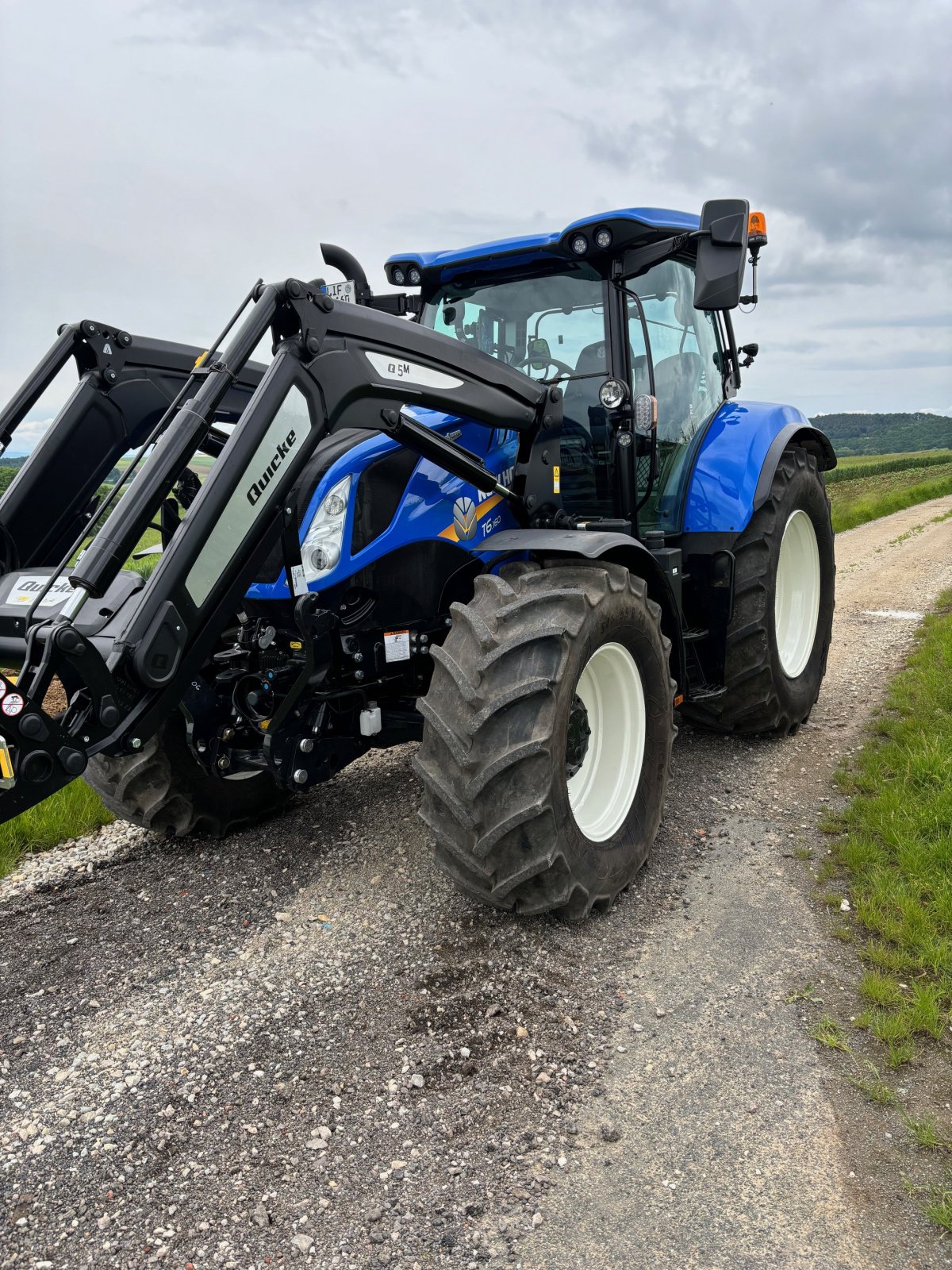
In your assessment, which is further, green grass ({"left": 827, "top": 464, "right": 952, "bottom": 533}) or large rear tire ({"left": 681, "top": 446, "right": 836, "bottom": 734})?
green grass ({"left": 827, "top": 464, "right": 952, "bottom": 533})

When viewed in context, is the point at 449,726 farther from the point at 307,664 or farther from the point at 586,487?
the point at 586,487

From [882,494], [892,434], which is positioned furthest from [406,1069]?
[892,434]

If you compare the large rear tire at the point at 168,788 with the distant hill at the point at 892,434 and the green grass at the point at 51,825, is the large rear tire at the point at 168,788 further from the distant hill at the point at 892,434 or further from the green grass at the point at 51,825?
the distant hill at the point at 892,434

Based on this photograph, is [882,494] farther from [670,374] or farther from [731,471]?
[670,374]

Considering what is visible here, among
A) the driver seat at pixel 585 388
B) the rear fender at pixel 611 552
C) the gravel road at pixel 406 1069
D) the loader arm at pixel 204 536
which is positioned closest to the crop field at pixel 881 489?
the driver seat at pixel 585 388

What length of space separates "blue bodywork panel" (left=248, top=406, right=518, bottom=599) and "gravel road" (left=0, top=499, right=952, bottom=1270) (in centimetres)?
128

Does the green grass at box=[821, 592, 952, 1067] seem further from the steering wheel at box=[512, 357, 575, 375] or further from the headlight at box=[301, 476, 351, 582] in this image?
the steering wheel at box=[512, 357, 575, 375]

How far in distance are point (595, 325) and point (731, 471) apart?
42.0 inches

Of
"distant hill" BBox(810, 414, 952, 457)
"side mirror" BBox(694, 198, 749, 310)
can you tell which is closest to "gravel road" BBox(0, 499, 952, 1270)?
"side mirror" BBox(694, 198, 749, 310)

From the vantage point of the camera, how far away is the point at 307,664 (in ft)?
10.9

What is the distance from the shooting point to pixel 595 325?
175 inches

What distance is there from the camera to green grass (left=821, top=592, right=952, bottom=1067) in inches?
116

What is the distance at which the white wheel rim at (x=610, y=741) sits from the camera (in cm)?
375

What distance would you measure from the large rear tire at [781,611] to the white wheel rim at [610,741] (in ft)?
4.31
